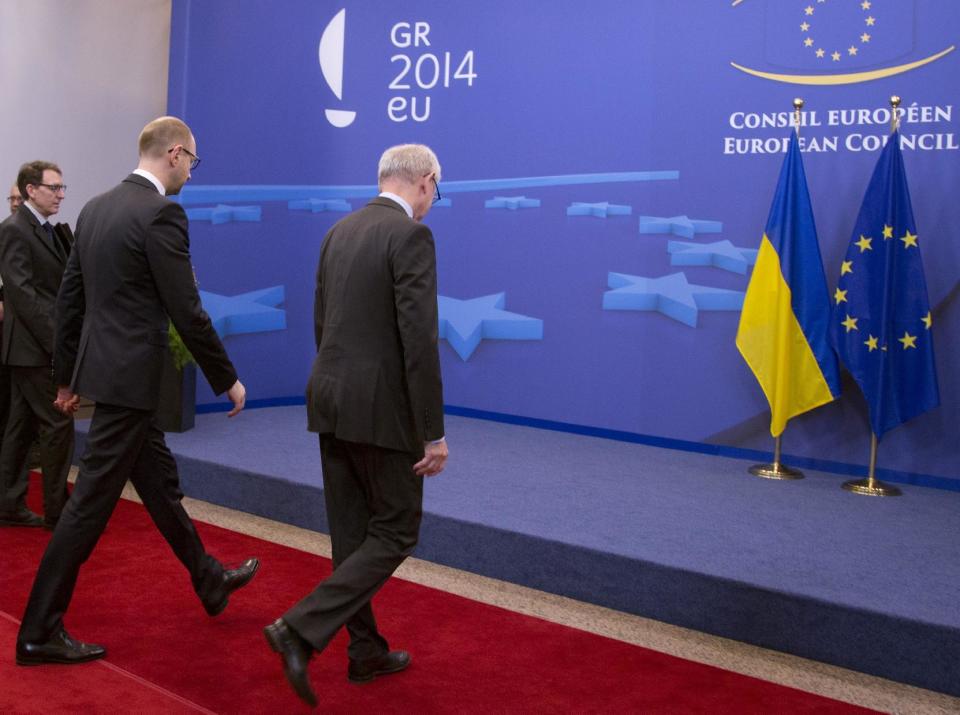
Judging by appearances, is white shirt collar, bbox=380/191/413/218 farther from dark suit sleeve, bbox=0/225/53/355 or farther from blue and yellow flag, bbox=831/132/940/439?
blue and yellow flag, bbox=831/132/940/439

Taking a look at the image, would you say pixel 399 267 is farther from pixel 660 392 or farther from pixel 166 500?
pixel 660 392

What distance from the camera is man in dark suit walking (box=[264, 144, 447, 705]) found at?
2.54 m

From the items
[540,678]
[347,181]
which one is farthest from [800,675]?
[347,181]

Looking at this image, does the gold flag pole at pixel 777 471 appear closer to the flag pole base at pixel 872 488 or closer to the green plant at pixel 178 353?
the flag pole base at pixel 872 488

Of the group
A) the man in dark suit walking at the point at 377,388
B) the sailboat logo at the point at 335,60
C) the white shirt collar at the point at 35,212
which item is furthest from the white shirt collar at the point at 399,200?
the sailboat logo at the point at 335,60

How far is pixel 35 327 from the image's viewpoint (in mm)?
4211

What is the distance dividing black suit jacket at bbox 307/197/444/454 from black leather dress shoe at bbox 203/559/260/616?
3.10ft

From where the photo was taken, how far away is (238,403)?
2982 millimetres

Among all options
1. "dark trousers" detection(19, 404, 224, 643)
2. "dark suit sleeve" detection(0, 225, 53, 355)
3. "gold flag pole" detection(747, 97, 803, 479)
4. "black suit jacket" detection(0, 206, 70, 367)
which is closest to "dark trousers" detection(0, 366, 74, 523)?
"black suit jacket" detection(0, 206, 70, 367)

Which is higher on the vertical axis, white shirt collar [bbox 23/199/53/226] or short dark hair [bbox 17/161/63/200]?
short dark hair [bbox 17/161/63/200]

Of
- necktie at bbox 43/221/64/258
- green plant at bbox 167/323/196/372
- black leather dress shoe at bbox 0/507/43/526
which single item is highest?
necktie at bbox 43/221/64/258

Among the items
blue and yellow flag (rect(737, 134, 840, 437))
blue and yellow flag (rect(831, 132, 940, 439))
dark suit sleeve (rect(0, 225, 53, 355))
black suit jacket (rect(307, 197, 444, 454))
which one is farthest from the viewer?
blue and yellow flag (rect(737, 134, 840, 437))

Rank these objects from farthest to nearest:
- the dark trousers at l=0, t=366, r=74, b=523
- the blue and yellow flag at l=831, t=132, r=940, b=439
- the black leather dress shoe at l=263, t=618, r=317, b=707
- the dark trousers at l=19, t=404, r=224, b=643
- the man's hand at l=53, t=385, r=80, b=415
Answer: the blue and yellow flag at l=831, t=132, r=940, b=439 → the dark trousers at l=0, t=366, r=74, b=523 → the man's hand at l=53, t=385, r=80, b=415 → the dark trousers at l=19, t=404, r=224, b=643 → the black leather dress shoe at l=263, t=618, r=317, b=707

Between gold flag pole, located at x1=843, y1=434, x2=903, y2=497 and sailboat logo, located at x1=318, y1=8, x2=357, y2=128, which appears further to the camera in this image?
sailboat logo, located at x1=318, y1=8, x2=357, y2=128
